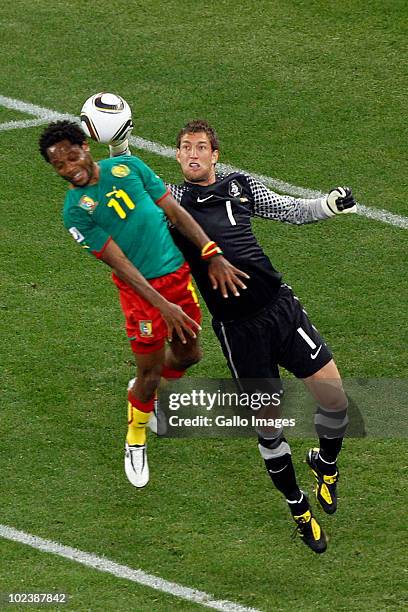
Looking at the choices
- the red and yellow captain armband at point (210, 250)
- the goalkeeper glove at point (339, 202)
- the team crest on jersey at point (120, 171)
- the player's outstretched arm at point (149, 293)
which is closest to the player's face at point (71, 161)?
Answer: the team crest on jersey at point (120, 171)

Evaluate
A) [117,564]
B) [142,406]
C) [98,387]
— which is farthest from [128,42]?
[117,564]

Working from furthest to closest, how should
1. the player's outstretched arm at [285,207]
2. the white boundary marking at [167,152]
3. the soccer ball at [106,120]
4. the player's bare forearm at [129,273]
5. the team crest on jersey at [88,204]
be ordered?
the white boundary marking at [167,152] < the soccer ball at [106,120] < the player's outstretched arm at [285,207] < the team crest on jersey at [88,204] < the player's bare forearm at [129,273]

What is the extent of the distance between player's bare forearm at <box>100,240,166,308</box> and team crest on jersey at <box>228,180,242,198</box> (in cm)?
75

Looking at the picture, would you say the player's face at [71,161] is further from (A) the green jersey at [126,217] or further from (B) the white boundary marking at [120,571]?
(B) the white boundary marking at [120,571]

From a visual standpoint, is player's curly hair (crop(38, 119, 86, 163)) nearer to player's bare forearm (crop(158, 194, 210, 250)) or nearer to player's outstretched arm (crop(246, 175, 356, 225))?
player's bare forearm (crop(158, 194, 210, 250))

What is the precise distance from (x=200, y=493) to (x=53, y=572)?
3.84ft

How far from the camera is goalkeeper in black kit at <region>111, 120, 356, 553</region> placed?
7.87 metres

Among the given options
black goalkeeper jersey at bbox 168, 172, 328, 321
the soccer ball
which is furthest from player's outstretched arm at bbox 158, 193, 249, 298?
the soccer ball

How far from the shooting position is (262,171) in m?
11.9

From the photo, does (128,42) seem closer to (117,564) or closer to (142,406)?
(142,406)

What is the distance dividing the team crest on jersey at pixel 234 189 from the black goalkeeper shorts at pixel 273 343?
2.11ft

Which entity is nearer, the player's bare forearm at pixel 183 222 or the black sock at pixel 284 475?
the player's bare forearm at pixel 183 222

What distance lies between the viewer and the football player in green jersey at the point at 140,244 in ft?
25.3

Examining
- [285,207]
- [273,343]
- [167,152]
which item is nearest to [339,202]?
[285,207]
